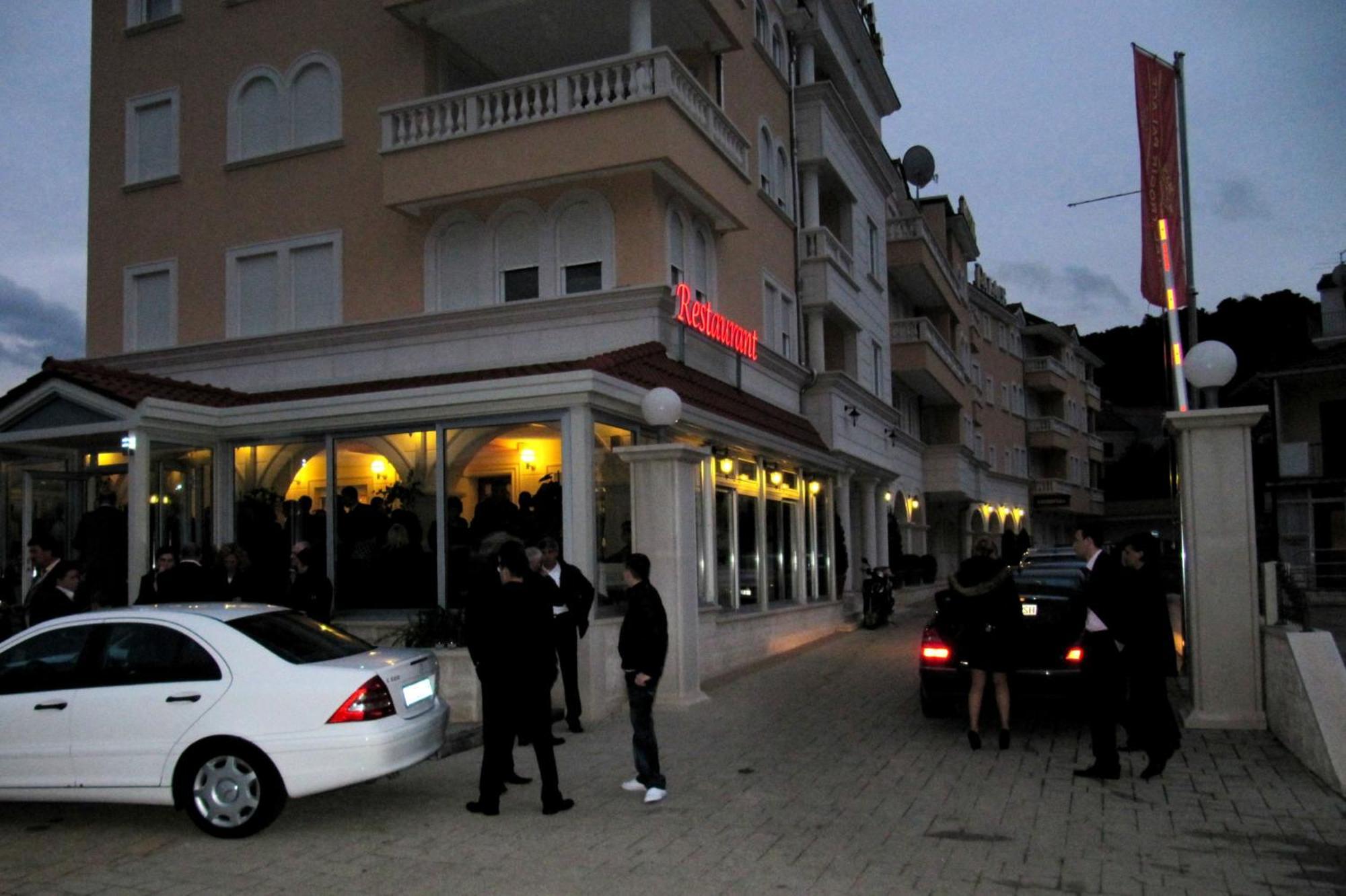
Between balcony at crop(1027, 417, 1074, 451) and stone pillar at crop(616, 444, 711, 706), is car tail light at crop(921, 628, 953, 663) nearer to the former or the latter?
stone pillar at crop(616, 444, 711, 706)

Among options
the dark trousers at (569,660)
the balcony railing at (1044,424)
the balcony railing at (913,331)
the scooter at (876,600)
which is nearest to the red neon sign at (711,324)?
the scooter at (876,600)

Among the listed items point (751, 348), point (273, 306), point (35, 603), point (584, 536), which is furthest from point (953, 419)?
point (35, 603)

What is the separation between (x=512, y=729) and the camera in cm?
769

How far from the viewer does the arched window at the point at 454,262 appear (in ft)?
58.1

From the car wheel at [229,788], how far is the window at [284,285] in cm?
1187

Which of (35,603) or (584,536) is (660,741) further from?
(35,603)

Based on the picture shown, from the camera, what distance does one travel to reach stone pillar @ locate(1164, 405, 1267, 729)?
10289 millimetres

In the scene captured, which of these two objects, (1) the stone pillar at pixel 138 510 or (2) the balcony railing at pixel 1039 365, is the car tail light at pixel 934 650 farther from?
(2) the balcony railing at pixel 1039 365

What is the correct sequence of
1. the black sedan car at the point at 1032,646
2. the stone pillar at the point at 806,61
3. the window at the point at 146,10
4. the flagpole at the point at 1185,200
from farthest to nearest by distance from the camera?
the stone pillar at the point at 806,61 < the window at the point at 146,10 < the flagpole at the point at 1185,200 < the black sedan car at the point at 1032,646

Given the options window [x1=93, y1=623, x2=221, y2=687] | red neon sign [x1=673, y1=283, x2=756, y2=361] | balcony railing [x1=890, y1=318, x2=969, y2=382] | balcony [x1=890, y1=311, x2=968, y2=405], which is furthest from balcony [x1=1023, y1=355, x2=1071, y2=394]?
window [x1=93, y1=623, x2=221, y2=687]

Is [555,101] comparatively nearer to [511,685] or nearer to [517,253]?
[517,253]

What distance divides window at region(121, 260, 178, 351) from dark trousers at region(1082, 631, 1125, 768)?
53.6 feet

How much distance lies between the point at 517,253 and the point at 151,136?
7611mm

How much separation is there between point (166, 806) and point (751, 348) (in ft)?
41.2
